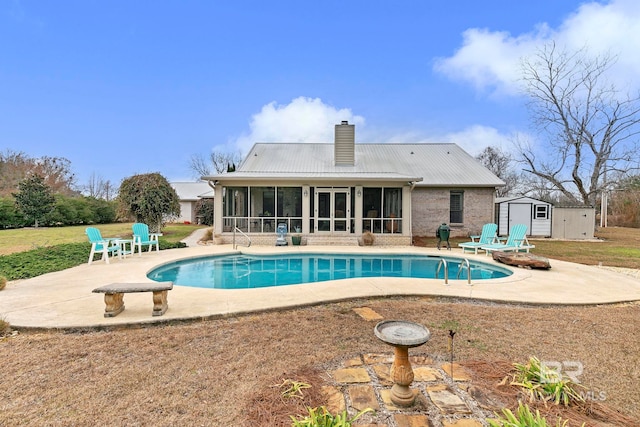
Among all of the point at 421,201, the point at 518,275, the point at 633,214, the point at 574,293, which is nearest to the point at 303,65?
the point at 421,201

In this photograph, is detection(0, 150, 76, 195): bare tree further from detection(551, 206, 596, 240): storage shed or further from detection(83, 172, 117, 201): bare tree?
detection(551, 206, 596, 240): storage shed

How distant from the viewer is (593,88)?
2072cm

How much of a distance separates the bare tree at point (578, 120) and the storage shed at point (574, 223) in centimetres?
516

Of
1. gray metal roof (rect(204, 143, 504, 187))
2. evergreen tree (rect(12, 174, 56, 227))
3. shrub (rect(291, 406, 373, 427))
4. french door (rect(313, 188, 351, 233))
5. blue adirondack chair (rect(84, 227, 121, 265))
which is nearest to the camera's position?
shrub (rect(291, 406, 373, 427))

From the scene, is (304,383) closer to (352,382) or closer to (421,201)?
(352,382)

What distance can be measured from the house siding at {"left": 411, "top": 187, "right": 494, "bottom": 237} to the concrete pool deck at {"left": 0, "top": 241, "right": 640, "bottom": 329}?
813 centimetres

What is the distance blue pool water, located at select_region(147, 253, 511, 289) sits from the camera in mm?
8125

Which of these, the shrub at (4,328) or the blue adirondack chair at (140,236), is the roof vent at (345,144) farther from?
the shrub at (4,328)

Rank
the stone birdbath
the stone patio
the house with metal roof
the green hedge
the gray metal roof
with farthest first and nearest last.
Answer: the gray metal roof < the house with metal roof < the green hedge < the stone birdbath < the stone patio

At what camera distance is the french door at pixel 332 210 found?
45.9 feet

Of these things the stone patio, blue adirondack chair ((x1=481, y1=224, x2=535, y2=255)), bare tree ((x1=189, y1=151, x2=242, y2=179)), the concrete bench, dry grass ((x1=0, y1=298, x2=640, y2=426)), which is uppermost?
bare tree ((x1=189, y1=151, x2=242, y2=179))

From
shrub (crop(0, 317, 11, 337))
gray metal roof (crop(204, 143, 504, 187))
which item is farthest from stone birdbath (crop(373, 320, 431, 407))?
gray metal roof (crop(204, 143, 504, 187))

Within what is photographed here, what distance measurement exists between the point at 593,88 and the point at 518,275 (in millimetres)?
Result: 21139

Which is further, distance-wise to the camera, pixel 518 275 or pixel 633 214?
pixel 633 214
